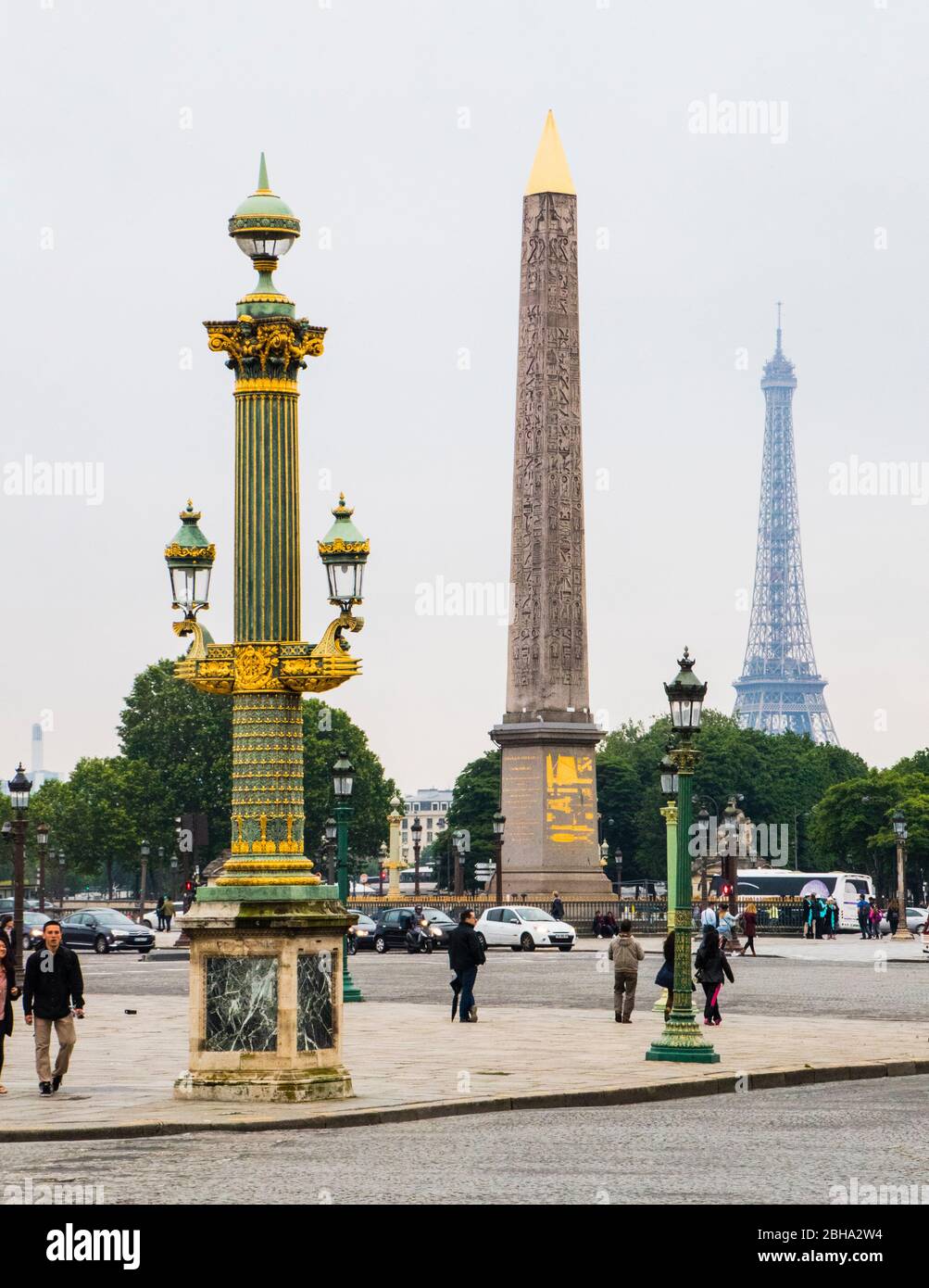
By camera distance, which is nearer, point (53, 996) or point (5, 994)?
point (53, 996)

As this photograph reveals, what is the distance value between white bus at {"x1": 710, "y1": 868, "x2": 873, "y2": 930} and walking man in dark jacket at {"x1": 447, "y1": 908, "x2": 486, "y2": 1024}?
178 feet

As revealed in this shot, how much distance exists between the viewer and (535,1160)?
14.9 metres

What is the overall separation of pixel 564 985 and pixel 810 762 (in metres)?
107

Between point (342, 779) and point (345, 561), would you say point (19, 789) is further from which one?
point (345, 561)

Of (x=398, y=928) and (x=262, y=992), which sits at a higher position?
(x=262, y=992)

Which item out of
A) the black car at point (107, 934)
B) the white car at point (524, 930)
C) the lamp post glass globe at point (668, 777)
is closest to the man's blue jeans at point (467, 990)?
the lamp post glass globe at point (668, 777)

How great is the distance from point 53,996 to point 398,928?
38898 mm

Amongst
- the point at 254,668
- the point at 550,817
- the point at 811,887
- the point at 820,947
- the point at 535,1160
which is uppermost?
the point at 254,668

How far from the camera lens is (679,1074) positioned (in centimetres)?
2183

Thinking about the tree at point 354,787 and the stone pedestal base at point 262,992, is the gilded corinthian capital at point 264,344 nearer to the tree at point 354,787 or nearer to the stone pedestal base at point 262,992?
the stone pedestal base at point 262,992

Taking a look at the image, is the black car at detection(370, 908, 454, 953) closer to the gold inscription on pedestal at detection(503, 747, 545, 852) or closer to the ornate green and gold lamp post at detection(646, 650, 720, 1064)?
the gold inscription on pedestal at detection(503, 747, 545, 852)

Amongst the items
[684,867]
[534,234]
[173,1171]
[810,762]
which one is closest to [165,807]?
[810,762]

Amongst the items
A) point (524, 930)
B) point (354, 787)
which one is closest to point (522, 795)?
point (524, 930)

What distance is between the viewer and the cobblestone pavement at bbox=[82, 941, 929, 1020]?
3509 centimetres
